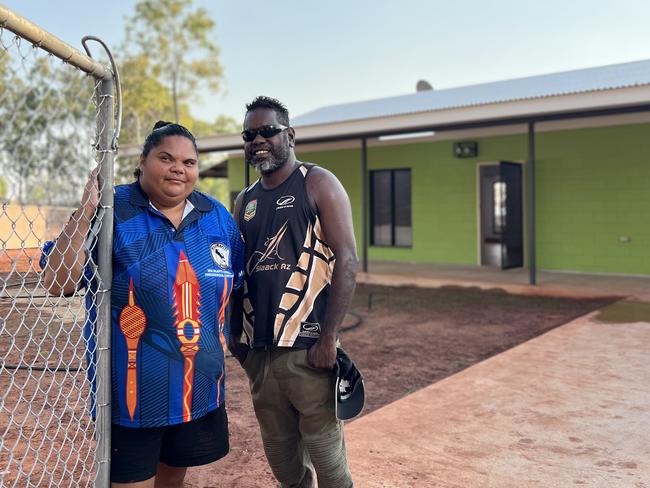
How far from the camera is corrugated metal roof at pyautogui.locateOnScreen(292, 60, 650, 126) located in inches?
430

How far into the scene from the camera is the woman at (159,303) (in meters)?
1.79

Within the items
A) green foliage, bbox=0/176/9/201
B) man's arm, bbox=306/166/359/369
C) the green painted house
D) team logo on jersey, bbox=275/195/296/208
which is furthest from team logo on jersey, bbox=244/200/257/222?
the green painted house

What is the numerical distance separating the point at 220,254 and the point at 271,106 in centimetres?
64

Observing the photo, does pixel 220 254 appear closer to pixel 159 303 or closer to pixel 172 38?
pixel 159 303

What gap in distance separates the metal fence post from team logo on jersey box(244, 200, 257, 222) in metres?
0.61

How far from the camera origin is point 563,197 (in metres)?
10.9

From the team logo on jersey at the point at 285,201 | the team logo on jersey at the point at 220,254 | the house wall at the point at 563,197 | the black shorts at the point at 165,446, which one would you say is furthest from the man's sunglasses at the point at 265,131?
the house wall at the point at 563,197

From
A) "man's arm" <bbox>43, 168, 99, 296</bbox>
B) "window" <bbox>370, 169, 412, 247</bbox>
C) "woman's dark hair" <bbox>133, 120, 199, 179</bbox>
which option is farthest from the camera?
"window" <bbox>370, 169, 412, 247</bbox>

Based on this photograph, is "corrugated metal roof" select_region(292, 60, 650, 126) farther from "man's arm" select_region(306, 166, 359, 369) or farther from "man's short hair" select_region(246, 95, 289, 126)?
"man's arm" select_region(306, 166, 359, 369)

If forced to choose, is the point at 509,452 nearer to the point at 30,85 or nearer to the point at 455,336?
the point at 30,85

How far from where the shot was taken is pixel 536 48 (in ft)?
87.9

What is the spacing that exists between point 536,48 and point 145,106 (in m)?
17.5

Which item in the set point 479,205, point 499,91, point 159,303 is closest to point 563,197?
point 479,205

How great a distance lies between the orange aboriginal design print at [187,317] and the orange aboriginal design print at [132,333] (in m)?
0.11
